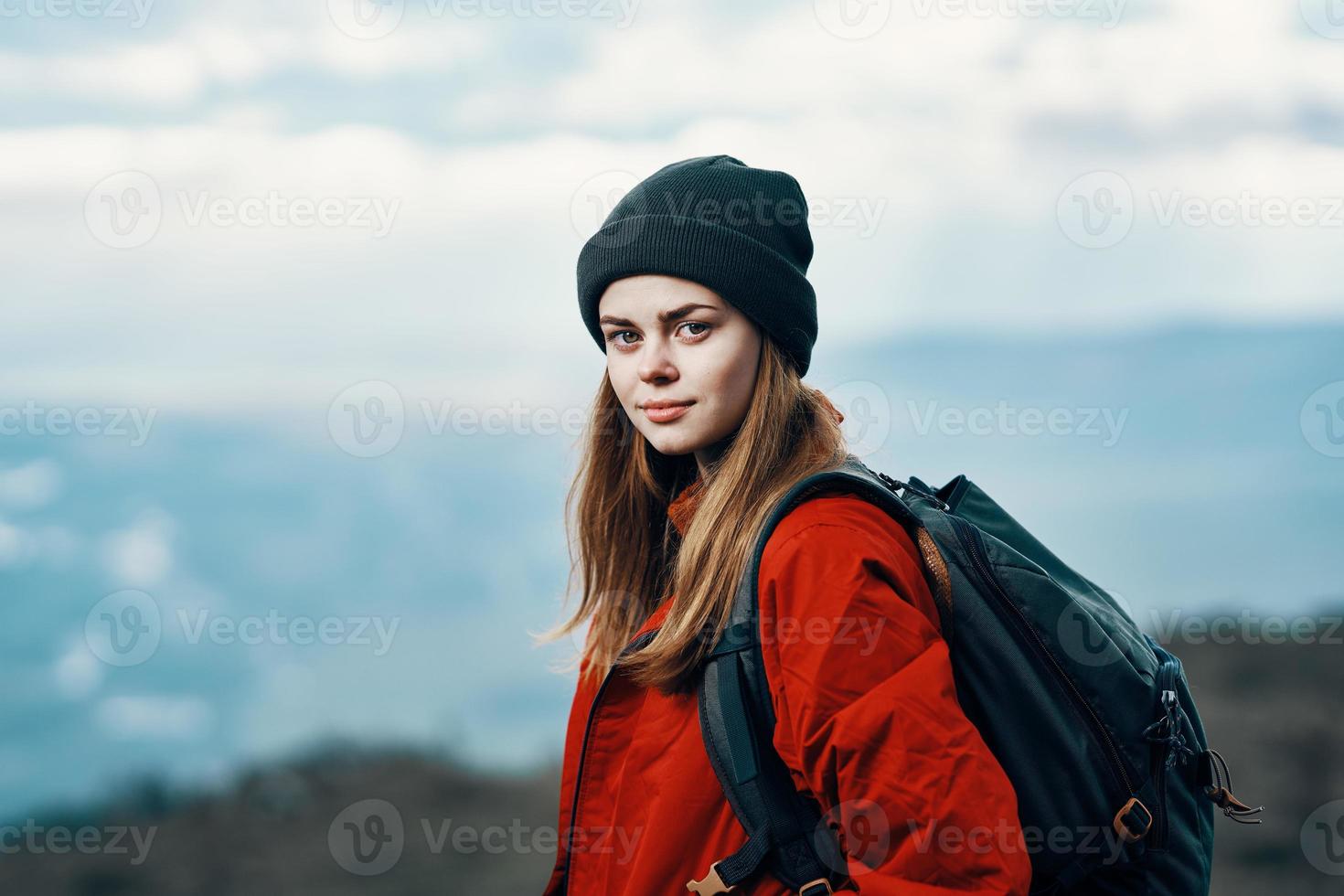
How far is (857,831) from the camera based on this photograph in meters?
1.41

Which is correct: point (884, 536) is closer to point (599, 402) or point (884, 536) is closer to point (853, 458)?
point (853, 458)

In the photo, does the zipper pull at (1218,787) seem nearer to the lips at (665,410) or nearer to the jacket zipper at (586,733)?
the jacket zipper at (586,733)

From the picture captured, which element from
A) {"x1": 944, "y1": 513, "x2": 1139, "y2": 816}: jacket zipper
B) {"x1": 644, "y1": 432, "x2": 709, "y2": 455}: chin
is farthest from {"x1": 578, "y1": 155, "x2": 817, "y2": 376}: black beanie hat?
{"x1": 944, "y1": 513, "x2": 1139, "y2": 816}: jacket zipper

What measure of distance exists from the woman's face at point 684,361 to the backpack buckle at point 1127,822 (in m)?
0.80

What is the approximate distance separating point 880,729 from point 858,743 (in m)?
0.03

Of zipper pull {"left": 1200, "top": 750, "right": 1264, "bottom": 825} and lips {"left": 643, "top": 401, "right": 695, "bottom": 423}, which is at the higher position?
lips {"left": 643, "top": 401, "right": 695, "bottom": 423}

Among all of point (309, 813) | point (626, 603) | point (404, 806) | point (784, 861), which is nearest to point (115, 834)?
point (309, 813)

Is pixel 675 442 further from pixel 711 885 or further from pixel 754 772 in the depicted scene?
pixel 711 885

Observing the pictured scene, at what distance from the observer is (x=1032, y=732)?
4.94ft

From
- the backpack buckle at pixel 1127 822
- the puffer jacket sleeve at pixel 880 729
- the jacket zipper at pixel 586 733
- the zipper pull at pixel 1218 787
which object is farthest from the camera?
the jacket zipper at pixel 586 733

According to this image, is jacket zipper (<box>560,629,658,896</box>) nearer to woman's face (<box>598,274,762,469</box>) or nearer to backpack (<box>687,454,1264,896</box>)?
backpack (<box>687,454,1264,896</box>)

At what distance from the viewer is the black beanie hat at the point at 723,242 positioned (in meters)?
1.83

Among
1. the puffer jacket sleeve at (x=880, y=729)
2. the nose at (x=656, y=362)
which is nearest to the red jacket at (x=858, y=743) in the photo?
the puffer jacket sleeve at (x=880, y=729)

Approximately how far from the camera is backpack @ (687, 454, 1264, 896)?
1.49m
